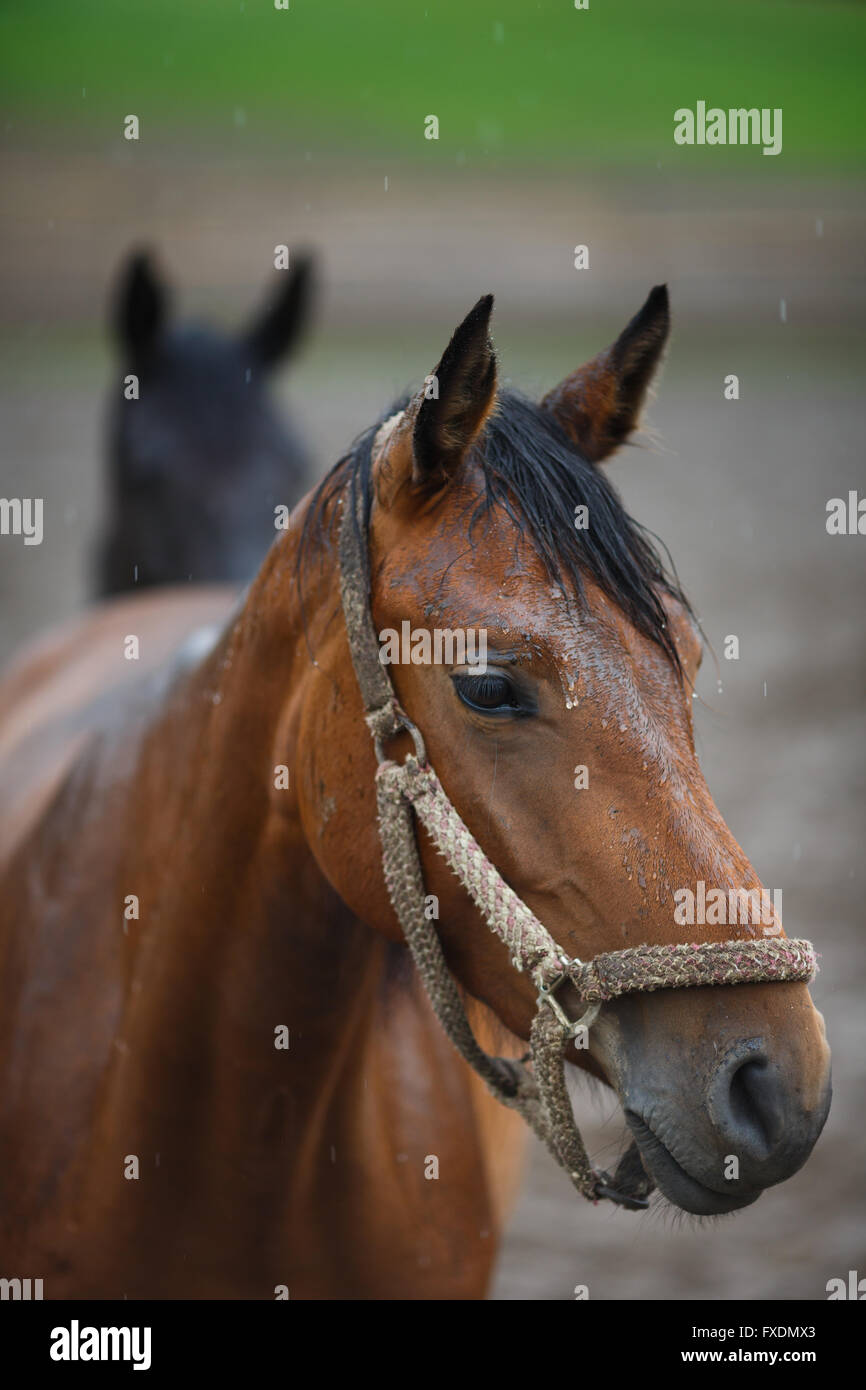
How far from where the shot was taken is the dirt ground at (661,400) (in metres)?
4.50

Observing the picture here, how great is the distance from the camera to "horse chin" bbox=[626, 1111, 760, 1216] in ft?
4.83

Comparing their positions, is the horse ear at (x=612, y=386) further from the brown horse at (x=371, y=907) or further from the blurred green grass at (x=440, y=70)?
the blurred green grass at (x=440, y=70)

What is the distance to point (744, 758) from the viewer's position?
7699 millimetres

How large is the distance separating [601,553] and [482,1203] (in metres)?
1.47

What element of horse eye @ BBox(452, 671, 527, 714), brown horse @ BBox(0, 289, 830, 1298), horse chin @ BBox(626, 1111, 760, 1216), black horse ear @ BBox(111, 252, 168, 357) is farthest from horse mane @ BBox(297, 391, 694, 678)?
black horse ear @ BBox(111, 252, 168, 357)

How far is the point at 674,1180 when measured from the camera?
1.48 meters

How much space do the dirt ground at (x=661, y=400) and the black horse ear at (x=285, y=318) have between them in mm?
2715

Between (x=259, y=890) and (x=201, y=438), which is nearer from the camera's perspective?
(x=259, y=890)

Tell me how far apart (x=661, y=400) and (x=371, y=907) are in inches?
554

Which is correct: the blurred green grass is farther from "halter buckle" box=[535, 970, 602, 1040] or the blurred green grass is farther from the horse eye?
"halter buckle" box=[535, 970, 602, 1040]

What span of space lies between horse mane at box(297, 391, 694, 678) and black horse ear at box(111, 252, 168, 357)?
9.90ft

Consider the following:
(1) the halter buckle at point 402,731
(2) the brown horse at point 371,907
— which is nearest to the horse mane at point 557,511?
(2) the brown horse at point 371,907

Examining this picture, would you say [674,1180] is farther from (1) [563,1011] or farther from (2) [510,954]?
(2) [510,954]

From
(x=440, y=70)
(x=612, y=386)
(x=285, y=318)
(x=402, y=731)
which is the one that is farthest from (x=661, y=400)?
(x=402, y=731)
